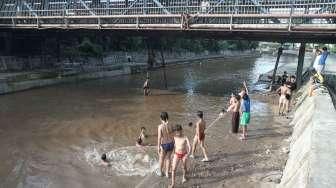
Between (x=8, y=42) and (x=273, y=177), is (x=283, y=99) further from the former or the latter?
(x=8, y=42)

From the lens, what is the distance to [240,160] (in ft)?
43.1

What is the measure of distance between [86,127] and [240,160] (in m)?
8.81

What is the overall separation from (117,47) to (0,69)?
19781mm

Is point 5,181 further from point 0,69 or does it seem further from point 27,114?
point 0,69

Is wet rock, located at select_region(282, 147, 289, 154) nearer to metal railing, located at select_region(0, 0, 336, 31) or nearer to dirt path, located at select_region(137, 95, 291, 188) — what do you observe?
dirt path, located at select_region(137, 95, 291, 188)

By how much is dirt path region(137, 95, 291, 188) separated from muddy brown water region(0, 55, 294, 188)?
2.57 feet

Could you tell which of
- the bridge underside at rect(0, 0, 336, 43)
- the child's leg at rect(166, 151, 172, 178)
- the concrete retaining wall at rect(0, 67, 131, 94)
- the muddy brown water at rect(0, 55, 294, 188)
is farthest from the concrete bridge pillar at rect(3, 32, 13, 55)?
the child's leg at rect(166, 151, 172, 178)

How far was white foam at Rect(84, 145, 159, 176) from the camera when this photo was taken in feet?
41.7

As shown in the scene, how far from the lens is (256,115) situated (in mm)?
22156

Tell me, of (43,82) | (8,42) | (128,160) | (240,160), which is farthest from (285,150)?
(8,42)

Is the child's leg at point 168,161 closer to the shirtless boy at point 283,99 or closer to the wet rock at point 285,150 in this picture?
the wet rock at point 285,150

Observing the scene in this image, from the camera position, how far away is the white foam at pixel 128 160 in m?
12.7

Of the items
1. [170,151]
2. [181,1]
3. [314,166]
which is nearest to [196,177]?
[170,151]

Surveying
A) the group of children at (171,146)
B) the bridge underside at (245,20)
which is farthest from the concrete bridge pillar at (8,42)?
the group of children at (171,146)
